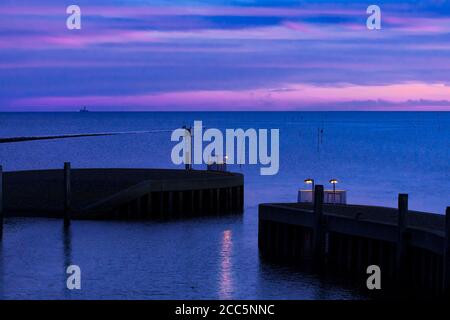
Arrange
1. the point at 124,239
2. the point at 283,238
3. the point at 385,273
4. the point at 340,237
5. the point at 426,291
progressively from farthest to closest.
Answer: the point at 124,239 < the point at 283,238 < the point at 340,237 < the point at 385,273 < the point at 426,291

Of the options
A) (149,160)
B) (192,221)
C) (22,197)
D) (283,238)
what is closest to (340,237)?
(283,238)

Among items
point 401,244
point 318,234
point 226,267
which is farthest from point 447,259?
point 226,267

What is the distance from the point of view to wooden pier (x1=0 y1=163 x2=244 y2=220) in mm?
58719

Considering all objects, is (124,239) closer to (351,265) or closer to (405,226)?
(351,265)

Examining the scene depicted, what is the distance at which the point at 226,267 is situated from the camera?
45812mm

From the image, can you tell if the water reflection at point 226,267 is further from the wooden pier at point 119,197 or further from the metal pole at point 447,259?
the metal pole at point 447,259

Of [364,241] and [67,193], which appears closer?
[364,241]

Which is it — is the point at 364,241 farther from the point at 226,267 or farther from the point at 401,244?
the point at 226,267

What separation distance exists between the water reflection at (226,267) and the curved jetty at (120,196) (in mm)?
4661

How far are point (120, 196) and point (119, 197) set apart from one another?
14cm

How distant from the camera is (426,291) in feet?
→ 117

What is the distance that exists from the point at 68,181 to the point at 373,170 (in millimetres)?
75068

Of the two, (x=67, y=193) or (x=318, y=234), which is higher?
(x=67, y=193)

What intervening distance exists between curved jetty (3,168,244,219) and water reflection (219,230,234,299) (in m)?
4.66
